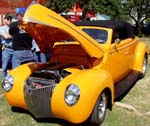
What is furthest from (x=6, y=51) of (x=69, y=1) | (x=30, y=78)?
(x=69, y=1)

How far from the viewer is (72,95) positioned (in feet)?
17.4

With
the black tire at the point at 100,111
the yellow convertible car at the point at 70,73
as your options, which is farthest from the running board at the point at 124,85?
the black tire at the point at 100,111

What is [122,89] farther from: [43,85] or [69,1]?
[69,1]

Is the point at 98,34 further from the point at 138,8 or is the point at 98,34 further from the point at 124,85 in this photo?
the point at 138,8

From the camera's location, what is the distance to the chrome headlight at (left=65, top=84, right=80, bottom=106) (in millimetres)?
5284

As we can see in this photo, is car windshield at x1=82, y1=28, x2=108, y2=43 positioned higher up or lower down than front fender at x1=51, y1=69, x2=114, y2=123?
higher up

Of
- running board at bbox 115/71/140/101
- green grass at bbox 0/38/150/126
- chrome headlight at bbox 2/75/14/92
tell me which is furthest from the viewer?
running board at bbox 115/71/140/101

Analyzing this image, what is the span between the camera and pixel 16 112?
21.1 ft

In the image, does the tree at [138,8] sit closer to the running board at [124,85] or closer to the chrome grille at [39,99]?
the running board at [124,85]

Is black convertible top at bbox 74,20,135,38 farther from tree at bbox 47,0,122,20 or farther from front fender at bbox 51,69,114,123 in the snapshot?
tree at bbox 47,0,122,20

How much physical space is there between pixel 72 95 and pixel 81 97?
0.46 ft

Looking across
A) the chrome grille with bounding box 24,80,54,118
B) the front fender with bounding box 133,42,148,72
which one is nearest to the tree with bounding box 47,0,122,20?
the front fender with bounding box 133,42,148,72

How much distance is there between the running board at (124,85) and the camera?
6734 millimetres

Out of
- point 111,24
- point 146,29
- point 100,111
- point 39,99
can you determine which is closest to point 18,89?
point 39,99
